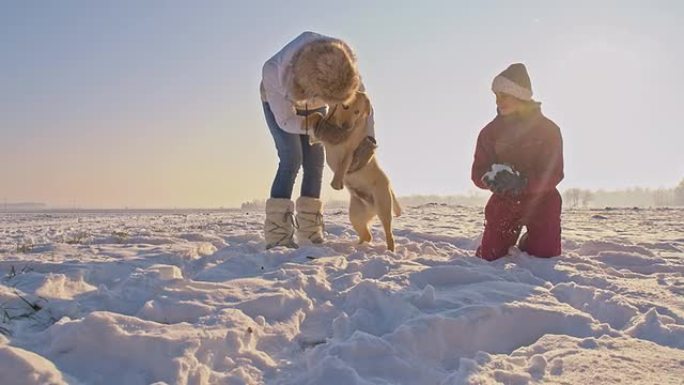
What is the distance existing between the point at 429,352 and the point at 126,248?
3.08 m

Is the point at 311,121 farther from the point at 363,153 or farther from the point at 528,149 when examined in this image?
the point at 528,149

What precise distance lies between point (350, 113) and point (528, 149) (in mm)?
1420

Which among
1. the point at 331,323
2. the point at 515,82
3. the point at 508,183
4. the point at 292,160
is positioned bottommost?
the point at 331,323

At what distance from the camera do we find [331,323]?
7.15 ft

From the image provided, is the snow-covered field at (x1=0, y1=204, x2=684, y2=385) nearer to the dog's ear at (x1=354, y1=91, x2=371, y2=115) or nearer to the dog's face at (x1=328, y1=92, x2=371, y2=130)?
the dog's face at (x1=328, y1=92, x2=371, y2=130)

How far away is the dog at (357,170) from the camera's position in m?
4.27

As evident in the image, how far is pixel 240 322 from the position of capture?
2029 millimetres

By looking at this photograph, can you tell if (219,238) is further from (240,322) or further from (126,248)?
(240,322)

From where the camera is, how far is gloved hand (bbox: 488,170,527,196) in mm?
4031

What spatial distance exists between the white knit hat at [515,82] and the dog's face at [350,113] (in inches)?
42.1

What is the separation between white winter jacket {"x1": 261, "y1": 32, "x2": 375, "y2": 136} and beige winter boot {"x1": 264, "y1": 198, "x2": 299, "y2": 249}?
635mm

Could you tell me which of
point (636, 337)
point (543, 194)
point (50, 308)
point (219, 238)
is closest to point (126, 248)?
point (219, 238)

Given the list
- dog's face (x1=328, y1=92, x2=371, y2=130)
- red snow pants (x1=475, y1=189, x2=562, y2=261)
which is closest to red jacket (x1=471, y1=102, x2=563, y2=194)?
red snow pants (x1=475, y1=189, x2=562, y2=261)

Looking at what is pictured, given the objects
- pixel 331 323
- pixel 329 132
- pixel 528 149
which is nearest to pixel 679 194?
pixel 528 149
